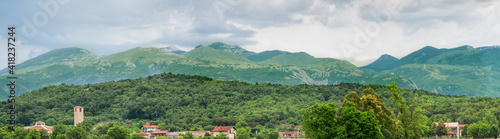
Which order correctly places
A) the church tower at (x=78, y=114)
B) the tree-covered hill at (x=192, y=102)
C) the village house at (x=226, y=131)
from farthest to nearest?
the church tower at (x=78, y=114) → the tree-covered hill at (x=192, y=102) → the village house at (x=226, y=131)

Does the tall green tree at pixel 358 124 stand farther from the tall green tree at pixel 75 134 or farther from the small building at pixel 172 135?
the small building at pixel 172 135

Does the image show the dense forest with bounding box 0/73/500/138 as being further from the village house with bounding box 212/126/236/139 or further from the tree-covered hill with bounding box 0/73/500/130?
the village house with bounding box 212/126/236/139

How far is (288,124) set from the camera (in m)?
110

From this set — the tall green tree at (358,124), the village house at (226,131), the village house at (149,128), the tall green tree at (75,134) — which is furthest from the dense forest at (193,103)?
the tall green tree at (358,124)

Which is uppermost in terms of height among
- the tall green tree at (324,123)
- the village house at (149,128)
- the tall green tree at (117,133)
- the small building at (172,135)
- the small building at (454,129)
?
the tall green tree at (324,123)

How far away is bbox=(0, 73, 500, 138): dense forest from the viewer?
111m

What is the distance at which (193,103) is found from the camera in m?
135

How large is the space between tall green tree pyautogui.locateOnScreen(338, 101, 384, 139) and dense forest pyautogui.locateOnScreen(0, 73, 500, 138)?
57.0 metres

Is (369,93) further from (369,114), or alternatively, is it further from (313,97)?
(313,97)

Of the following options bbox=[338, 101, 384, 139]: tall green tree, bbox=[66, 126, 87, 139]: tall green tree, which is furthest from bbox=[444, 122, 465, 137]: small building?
bbox=[66, 126, 87, 139]: tall green tree

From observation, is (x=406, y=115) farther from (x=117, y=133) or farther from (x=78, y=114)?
(x=78, y=114)

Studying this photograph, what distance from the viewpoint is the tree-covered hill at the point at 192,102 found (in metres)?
112

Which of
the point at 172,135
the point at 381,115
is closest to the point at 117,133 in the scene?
the point at 172,135

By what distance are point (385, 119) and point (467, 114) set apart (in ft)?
188
